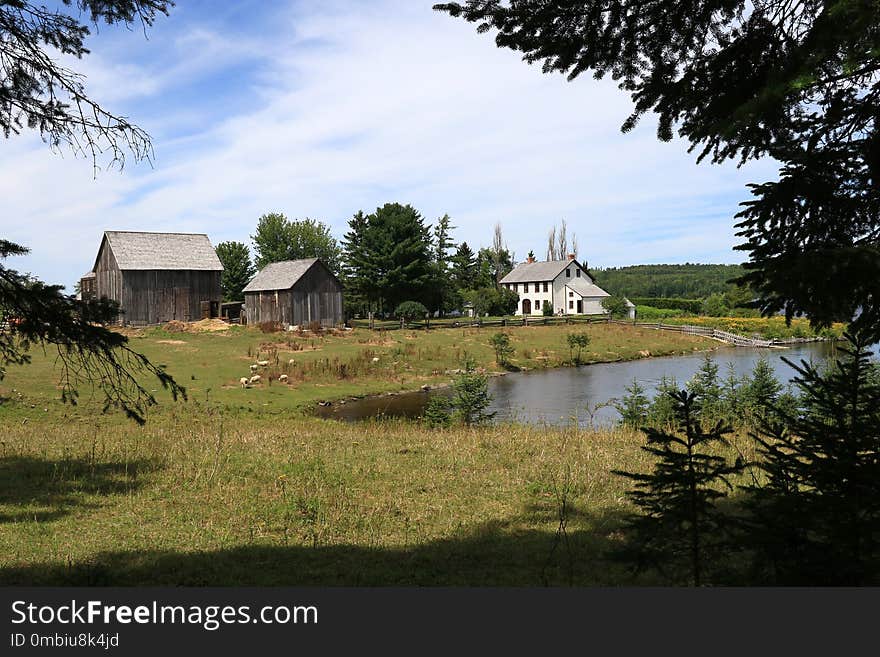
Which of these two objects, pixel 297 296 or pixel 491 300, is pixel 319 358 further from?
pixel 491 300

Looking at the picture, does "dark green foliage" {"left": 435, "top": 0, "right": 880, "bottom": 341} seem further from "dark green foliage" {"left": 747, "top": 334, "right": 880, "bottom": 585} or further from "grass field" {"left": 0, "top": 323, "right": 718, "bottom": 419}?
"grass field" {"left": 0, "top": 323, "right": 718, "bottom": 419}

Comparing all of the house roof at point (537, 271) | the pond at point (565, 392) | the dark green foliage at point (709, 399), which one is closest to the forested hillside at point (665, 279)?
the house roof at point (537, 271)

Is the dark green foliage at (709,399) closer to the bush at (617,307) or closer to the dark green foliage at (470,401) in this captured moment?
the dark green foliage at (470,401)

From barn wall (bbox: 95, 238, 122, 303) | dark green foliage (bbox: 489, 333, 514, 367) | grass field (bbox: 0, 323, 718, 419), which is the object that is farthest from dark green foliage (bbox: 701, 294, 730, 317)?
barn wall (bbox: 95, 238, 122, 303)

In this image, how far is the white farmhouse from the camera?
254ft

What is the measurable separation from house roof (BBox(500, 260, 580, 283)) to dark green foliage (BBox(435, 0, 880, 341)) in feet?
241

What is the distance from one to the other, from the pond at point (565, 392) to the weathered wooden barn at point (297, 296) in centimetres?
2114

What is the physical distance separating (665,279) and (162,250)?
113121mm

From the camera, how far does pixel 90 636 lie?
463cm

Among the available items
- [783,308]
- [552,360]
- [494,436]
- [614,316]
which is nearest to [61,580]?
[783,308]

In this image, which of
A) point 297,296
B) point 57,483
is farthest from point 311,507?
point 297,296

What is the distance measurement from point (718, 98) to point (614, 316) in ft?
204

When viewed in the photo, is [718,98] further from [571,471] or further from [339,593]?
[571,471]

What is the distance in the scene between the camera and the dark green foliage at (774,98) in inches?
173
